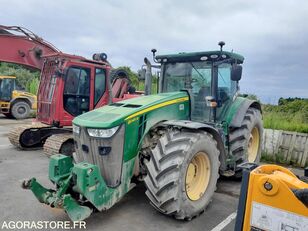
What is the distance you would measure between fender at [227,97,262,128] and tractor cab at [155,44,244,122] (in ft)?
0.48

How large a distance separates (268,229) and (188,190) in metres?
1.95

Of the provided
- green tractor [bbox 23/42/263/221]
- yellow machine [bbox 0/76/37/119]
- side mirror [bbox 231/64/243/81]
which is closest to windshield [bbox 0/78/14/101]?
yellow machine [bbox 0/76/37/119]

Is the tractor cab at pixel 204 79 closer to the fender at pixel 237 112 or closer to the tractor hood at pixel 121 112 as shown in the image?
the fender at pixel 237 112

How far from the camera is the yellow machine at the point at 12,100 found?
14969 mm

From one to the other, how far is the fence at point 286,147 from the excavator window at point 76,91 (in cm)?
487

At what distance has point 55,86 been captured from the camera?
23.6ft

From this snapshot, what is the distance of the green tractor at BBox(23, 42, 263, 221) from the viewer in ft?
11.4

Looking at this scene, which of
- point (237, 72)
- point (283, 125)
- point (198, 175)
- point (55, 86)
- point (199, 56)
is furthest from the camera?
point (283, 125)

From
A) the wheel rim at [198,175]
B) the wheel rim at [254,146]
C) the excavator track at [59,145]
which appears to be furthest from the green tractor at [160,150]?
the excavator track at [59,145]

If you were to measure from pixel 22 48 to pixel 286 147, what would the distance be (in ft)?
25.0

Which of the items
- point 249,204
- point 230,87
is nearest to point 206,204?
point 249,204

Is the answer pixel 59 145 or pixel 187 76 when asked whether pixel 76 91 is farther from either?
pixel 187 76

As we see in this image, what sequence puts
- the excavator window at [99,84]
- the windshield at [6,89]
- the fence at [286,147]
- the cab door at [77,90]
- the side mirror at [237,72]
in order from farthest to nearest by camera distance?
the windshield at [6,89]
the excavator window at [99,84]
the cab door at [77,90]
the fence at [286,147]
the side mirror at [237,72]

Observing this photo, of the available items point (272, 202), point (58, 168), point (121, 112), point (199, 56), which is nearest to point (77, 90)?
point (199, 56)
